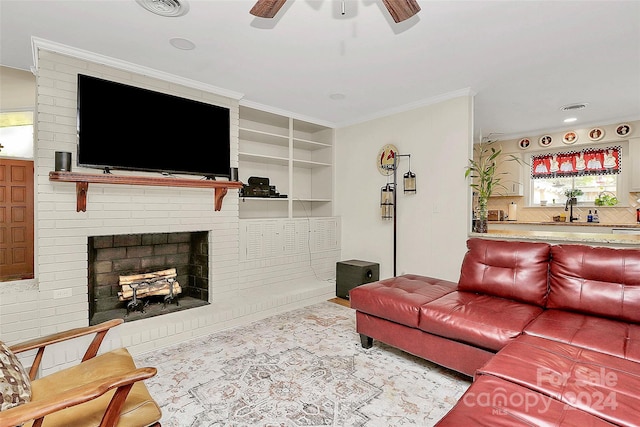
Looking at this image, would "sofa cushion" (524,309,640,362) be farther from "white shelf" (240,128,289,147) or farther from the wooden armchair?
"white shelf" (240,128,289,147)

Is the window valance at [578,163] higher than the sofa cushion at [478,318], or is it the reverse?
the window valance at [578,163]

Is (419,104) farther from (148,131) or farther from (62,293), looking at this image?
(62,293)

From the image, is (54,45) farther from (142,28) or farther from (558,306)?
(558,306)

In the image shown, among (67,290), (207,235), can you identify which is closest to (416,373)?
(207,235)

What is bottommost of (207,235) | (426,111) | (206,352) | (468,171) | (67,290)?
(206,352)

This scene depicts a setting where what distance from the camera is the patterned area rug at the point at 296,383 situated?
1853 millimetres

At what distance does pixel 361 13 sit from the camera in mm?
2174

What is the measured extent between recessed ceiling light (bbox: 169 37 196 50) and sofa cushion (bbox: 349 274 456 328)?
252 cm

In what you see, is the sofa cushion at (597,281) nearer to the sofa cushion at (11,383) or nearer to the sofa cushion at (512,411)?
the sofa cushion at (512,411)

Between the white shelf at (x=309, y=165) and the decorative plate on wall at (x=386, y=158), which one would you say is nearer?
the decorative plate on wall at (x=386, y=158)

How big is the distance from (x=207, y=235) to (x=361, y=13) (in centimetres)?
273

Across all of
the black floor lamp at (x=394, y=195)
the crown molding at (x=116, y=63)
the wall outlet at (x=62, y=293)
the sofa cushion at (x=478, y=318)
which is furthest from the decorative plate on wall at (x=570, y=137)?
the wall outlet at (x=62, y=293)

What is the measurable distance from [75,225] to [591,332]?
12.7 ft

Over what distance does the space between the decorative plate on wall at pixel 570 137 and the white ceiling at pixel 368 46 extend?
4.71 ft
